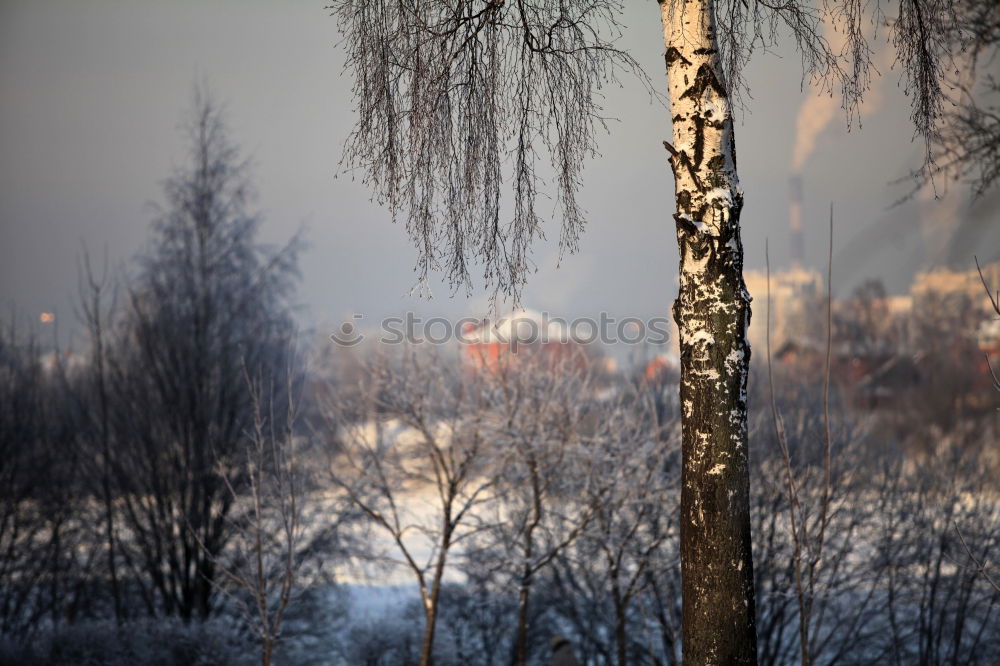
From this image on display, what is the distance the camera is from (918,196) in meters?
3.82

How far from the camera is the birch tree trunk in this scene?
9.64 feet

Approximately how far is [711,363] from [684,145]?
869 millimetres

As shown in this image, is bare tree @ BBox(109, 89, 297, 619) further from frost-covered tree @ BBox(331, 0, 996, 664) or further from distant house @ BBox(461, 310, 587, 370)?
frost-covered tree @ BBox(331, 0, 996, 664)

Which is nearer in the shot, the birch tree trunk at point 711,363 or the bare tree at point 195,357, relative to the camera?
the birch tree trunk at point 711,363

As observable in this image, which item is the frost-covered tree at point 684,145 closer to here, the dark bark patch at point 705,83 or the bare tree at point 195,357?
the dark bark patch at point 705,83

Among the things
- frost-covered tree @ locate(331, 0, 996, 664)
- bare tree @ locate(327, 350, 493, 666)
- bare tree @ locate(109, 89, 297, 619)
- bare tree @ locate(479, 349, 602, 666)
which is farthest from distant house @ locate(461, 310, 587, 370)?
frost-covered tree @ locate(331, 0, 996, 664)

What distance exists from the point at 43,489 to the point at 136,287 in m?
4.91

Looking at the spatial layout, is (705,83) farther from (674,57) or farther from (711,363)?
(711,363)

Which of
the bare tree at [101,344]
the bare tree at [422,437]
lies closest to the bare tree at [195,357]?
the bare tree at [101,344]

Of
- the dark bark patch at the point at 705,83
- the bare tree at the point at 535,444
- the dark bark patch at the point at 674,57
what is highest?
the dark bark patch at the point at 674,57

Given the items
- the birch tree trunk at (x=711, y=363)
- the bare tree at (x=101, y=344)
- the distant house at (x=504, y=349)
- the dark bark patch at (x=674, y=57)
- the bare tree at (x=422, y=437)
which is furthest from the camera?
the bare tree at (x=101, y=344)

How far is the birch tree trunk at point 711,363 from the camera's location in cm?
294

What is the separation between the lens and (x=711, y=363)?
2.96m

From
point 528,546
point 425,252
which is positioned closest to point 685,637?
point 425,252
